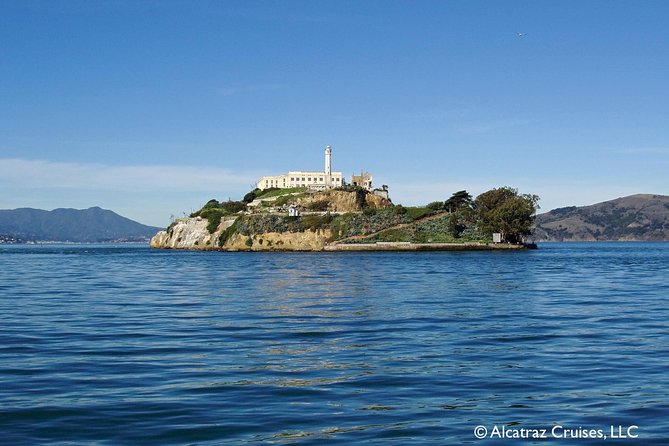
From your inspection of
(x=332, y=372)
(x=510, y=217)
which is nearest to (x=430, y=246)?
(x=510, y=217)

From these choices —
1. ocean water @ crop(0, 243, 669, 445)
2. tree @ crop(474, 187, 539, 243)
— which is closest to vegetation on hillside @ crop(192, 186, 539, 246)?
tree @ crop(474, 187, 539, 243)

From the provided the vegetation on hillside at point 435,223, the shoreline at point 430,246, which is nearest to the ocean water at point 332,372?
the shoreline at point 430,246

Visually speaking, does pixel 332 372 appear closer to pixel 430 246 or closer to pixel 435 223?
pixel 430 246

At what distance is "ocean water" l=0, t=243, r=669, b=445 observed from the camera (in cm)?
1363

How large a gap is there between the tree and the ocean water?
449ft

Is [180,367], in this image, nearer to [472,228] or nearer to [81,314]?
[81,314]

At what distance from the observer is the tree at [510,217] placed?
173m

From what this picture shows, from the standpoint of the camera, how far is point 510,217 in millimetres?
173375

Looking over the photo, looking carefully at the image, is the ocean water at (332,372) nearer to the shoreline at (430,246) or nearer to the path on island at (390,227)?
the shoreline at (430,246)

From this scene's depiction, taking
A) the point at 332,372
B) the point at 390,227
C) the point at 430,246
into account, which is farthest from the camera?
the point at 390,227

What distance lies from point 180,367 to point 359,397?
20.1ft

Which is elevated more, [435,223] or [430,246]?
[435,223]

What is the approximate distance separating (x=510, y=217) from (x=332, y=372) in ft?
525

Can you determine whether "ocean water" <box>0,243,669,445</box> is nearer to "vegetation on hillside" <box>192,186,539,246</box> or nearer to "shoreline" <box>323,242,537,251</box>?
"shoreline" <box>323,242,537,251</box>
